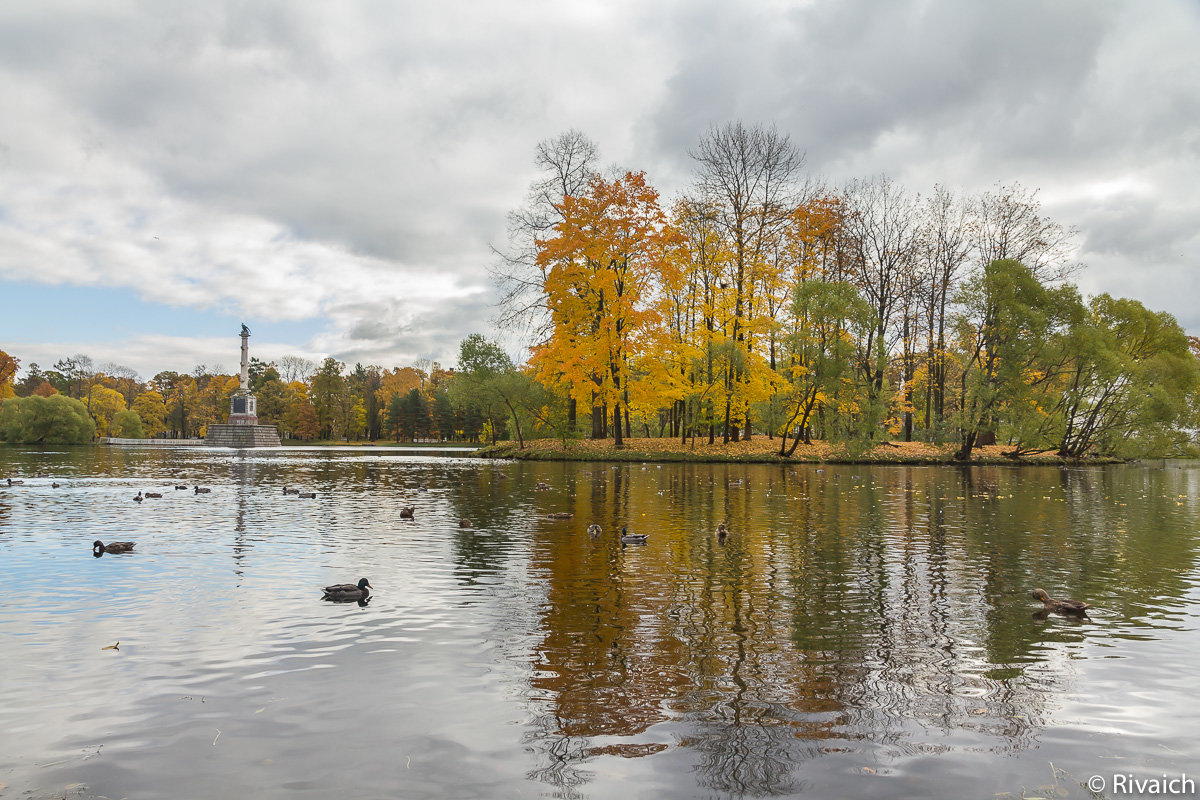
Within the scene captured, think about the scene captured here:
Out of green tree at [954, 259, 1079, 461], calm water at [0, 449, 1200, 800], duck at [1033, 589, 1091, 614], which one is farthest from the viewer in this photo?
green tree at [954, 259, 1079, 461]

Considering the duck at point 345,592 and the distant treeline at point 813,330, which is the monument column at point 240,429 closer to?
the distant treeline at point 813,330

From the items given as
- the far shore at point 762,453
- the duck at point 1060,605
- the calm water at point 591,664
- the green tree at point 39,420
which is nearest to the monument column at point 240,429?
the green tree at point 39,420

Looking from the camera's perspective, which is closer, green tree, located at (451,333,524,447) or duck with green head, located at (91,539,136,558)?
duck with green head, located at (91,539,136,558)

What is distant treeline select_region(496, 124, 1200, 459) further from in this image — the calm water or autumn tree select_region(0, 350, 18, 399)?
autumn tree select_region(0, 350, 18, 399)

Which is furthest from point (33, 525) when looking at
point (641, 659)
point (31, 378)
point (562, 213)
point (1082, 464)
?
point (31, 378)

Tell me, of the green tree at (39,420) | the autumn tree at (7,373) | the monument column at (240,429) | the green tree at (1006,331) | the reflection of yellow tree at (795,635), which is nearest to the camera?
the reflection of yellow tree at (795,635)

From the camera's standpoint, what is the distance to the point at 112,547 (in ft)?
51.5

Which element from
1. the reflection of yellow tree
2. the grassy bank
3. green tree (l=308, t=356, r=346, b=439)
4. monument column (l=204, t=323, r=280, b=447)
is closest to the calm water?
the reflection of yellow tree

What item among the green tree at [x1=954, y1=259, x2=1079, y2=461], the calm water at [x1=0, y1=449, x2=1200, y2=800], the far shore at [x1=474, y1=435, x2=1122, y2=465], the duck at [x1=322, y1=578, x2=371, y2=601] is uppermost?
the green tree at [x1=954, y1=259, x2=1079, y2=461]

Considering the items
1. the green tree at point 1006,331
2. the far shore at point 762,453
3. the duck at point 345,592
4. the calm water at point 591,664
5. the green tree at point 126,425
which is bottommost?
the calm water at point 591,664

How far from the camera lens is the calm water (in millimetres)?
5941

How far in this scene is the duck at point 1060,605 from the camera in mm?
10875

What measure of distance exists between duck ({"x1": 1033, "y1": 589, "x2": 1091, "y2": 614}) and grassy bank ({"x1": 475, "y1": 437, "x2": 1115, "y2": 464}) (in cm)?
3914

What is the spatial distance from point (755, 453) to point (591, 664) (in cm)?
4539
